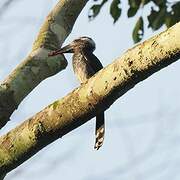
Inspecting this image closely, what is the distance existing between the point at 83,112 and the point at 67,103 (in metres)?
0.08

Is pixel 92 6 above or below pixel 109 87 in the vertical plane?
below

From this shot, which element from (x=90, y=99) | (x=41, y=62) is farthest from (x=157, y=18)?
(x=90, y=99)

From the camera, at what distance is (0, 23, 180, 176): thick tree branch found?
1.63 meters

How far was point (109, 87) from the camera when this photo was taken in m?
1.71

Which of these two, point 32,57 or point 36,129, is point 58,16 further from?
point 36,129

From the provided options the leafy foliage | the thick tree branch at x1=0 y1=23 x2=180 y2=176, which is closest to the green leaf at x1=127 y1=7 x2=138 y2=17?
the leafy foliage

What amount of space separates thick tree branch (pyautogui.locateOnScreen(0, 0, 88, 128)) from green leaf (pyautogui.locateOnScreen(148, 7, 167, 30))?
81 centimetres

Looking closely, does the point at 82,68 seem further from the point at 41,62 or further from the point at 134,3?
the point at 41,62

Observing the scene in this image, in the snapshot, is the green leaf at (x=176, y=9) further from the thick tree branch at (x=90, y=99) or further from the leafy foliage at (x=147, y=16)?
the thick tree branch at (x=90, y=99)

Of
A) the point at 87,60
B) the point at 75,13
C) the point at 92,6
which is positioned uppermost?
the point at 75,13

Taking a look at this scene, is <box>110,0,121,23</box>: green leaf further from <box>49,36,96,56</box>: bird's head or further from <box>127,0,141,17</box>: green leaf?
<box>49,36,96,56</box>: bird's head

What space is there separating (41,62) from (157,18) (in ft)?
4.41

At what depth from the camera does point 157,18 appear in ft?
11.7

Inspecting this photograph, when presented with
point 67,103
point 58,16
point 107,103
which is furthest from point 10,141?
point 58,16
